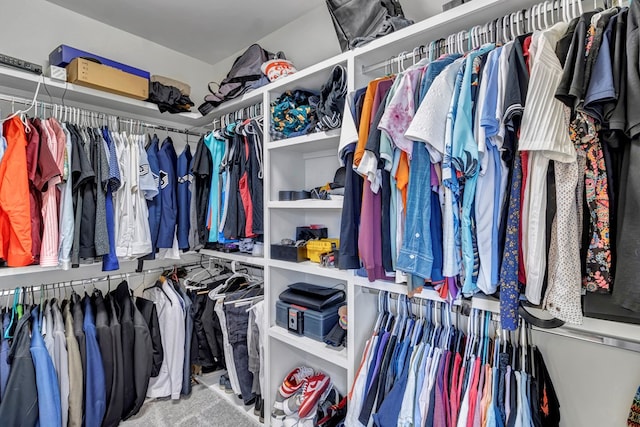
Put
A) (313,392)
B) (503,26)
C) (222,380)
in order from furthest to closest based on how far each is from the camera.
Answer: (222,380) < (313,392) < (503,26)

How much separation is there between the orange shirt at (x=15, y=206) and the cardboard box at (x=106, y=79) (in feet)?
1.54

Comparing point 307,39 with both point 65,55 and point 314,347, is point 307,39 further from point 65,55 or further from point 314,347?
point 314,347

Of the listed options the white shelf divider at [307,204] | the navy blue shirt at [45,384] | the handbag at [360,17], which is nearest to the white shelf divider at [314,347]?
the white shelf divider at [307,204]

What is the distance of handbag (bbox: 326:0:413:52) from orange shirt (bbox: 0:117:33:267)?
1707mm

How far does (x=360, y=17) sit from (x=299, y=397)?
6.75 feet

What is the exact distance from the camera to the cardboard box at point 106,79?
1.76 meters

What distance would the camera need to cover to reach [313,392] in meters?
1.74

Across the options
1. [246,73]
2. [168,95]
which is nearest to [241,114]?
[246,73]

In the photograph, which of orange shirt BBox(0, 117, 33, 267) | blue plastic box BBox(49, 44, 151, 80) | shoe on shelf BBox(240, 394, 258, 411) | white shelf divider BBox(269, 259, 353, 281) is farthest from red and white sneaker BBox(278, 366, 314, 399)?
blue plastic box BBox(49, 44, 151, 80)

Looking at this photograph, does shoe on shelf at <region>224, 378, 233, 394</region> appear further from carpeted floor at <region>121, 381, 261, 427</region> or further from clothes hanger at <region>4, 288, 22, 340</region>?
clothes hanger at <region>4, 288, 22, 340</region>

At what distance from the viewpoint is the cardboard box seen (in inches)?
69.1

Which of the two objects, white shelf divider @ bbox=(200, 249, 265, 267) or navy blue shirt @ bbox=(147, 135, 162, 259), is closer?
white shelf divider @ bbox=(200, 249, 265, 267)

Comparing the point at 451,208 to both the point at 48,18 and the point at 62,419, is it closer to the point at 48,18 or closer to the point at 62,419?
the point at 62,419

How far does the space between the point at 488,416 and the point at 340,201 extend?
979 millimetres
